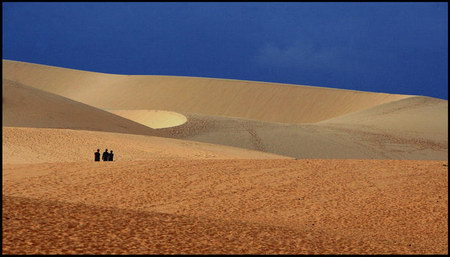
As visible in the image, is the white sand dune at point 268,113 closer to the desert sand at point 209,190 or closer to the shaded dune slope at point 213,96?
the shaded dune slope at point 213,96

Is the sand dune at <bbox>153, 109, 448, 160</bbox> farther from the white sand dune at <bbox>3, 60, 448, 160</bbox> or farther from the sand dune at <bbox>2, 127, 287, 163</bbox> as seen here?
the sand dune at <bbox>2, 127, 287, 163</bbox>

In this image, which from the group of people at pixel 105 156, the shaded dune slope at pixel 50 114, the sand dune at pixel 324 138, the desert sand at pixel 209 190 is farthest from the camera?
the sand dune at pixel 324 138

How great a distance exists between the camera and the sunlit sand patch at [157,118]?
2060 inches

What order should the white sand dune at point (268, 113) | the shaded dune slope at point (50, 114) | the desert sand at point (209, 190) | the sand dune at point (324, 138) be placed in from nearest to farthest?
1. the desert sand at point (209, 190)
2. the shaded dune slope at point (50, 114)
3. the sand dune at point (324, 138)
4. the white sand dune at point (268, 113)

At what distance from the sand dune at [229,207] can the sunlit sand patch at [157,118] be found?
30.9 m

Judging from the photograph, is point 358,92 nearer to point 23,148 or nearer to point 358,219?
point 23,148

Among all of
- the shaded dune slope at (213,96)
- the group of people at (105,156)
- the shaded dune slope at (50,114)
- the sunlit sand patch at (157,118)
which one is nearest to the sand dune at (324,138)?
the sunlit sand patch at (157,118)

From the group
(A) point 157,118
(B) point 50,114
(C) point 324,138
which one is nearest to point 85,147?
(B) point 50,114

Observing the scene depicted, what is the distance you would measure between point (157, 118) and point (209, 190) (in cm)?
4131

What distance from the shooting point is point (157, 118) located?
189 ft

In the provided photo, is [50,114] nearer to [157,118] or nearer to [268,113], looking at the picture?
[157,118]

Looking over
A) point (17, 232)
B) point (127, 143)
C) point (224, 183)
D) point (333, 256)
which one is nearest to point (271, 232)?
point (333, 256)

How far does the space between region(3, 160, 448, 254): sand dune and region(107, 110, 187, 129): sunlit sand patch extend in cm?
3091

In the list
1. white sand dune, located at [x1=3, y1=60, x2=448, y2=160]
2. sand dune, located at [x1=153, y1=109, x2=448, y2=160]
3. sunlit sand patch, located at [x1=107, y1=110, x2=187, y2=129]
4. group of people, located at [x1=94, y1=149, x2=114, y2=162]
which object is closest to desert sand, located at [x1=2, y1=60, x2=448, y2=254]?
sand dune, located at [x1=153, y1=109, x2=448, y2=160]
